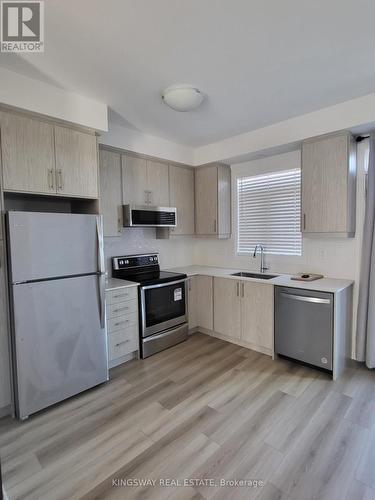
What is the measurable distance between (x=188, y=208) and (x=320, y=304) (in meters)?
2.28

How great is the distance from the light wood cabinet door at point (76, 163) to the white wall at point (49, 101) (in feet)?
0.39

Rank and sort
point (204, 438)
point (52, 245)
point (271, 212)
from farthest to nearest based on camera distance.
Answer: point (271, 212)
point (52, 245)
point (204, 438)

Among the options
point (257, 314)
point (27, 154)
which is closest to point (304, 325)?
point (257, 314)

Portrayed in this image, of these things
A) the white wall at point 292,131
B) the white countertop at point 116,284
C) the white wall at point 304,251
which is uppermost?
the white wall at point 292,131

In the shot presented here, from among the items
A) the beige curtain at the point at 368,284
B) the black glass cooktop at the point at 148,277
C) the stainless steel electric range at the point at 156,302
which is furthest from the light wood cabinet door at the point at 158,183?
the beige curtain at the point at 368,284

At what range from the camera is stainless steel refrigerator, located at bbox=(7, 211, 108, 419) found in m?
2.03

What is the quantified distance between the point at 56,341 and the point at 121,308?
0.74 m

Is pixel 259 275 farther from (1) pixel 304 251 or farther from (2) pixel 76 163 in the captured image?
(2) pixel 76 163

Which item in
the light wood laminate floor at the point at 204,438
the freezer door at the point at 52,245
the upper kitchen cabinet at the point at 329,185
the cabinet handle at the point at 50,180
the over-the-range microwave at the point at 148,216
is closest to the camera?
the light wood laminate floor at the point at 204,438

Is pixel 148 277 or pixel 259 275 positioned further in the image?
pixel 259 275

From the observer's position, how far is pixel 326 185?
2.77 m

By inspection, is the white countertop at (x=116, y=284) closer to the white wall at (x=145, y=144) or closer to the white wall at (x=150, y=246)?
the white wall at (x=150, y=246)

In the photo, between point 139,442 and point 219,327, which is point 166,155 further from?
point 139,442

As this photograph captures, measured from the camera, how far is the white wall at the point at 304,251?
9.31 ft
